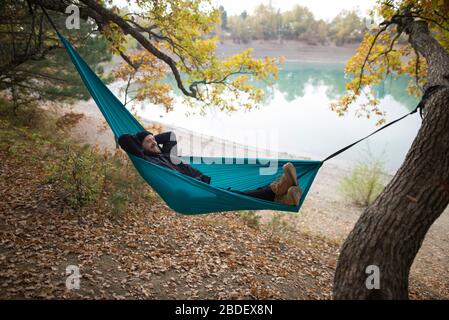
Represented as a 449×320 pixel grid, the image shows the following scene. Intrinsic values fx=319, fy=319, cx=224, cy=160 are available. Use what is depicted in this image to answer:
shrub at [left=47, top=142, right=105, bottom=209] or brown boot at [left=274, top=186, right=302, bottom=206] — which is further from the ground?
brown boot at [left=274, top=186, right=302, bottom=206]

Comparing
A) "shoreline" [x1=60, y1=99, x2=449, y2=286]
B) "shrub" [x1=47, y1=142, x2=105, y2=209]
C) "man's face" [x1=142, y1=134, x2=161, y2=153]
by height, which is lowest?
"shoreline" [x1=60, y1=99, x2=449, y2=286]

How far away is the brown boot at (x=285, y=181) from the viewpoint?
217cm

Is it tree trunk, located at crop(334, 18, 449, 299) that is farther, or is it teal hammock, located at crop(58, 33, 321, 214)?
teal hammock, located at crop(58, 33, 321, 214)

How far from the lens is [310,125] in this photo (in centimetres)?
1169

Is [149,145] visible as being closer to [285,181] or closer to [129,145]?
[129,145]

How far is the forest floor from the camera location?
1949 mm

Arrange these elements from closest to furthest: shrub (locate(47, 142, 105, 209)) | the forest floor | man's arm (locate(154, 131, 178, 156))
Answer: the forest floor, man's arm (locate(154, 131, 178, 156)), shrub (locate(47, 142, 105, 209))

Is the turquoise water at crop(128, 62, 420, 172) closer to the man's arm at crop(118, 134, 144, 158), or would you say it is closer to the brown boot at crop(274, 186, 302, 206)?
the man's arm at crop(118, 134, 144, 158)

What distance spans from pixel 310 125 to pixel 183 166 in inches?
390

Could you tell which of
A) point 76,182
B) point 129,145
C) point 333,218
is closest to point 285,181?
point 129,145

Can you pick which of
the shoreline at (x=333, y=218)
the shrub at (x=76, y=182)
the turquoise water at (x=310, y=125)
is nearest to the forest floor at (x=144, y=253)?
the shrub at (x=76, y=182)

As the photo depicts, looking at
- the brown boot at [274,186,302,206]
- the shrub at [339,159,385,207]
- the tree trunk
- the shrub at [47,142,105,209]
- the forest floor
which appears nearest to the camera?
the tree trunk

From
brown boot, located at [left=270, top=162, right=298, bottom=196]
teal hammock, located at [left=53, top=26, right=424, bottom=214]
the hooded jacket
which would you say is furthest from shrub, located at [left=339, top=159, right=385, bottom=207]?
the hooded jacket
